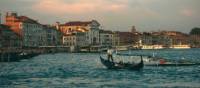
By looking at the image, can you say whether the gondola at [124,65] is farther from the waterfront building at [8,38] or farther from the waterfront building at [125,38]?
the waterfront building at [125,38]

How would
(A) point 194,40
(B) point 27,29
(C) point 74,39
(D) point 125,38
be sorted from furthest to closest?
(A) point 194,40 < (D) point 125,38 < (C) point 74,39 < (B) point 27,29

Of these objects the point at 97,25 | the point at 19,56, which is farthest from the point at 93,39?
the point at 19,56

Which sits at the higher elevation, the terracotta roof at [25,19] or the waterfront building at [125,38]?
the terracotta roof at [25,19]

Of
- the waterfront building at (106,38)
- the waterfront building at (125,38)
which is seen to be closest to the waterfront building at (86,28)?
the waterfront building at (106,38)

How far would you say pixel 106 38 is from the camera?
4523 inches

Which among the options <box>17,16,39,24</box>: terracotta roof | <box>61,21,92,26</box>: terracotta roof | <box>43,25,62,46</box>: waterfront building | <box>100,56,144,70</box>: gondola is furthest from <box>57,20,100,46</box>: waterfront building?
<box>100,56,144,70</box>: gondola

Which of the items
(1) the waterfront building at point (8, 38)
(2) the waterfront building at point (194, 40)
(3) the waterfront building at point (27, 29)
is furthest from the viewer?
(2) the waterfront building at point (194, 40)

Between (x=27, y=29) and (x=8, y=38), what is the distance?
9138mm

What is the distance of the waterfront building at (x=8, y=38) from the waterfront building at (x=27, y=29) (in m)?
2.57

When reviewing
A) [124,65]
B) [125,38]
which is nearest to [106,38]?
[125,38]

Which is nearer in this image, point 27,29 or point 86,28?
point 27,29

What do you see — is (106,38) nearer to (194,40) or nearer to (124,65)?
(194,40)

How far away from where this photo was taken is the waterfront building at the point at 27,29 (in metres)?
89.0

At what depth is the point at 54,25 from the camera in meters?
110
